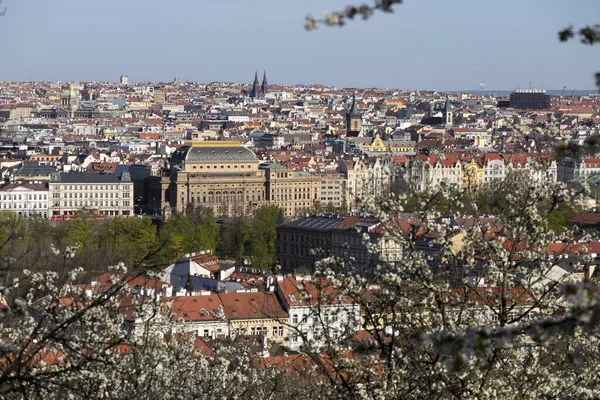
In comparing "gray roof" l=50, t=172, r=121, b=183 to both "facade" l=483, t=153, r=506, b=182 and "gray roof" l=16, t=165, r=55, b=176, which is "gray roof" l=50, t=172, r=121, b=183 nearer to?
"gray roof" l=16, t=165, r=55, b=176

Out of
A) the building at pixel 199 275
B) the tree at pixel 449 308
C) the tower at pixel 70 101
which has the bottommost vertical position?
the tower at pixel 70 101

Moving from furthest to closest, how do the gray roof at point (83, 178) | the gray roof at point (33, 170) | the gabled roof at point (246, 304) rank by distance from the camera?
1. the gray roof at point (33, 170)
2. the gray roof at point (83, 178)
3. the gabled roof at point (246, 304)

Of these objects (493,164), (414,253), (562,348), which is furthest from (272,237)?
(414,253)

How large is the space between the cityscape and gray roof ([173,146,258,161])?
0.13 m

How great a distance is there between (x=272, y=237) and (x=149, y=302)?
47.3 metres

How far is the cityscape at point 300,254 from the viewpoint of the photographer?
1013 centimetres

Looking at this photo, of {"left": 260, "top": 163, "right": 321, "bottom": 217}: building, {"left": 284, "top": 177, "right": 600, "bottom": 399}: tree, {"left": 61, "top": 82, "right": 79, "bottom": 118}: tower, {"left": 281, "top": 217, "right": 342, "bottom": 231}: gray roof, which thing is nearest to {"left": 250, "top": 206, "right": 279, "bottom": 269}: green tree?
{"left": 281, "top": 217, "right": 342, "bottom": 231}: gray roof

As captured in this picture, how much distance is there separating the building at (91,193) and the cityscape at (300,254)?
114mm

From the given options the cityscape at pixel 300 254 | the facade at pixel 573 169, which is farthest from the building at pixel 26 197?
the facade at pixel 573 169

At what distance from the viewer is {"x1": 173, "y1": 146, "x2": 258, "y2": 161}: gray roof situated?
274 feet

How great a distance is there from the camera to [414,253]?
1049cm

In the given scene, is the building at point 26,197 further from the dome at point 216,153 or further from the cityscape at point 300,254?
the dome at point 216,153

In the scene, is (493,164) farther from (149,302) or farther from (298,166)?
(149,302)

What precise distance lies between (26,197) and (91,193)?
379cm
